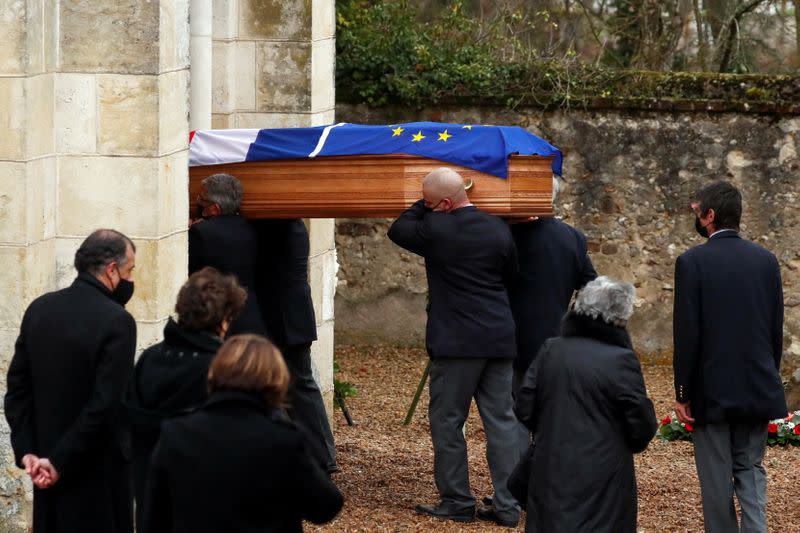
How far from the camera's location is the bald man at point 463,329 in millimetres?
7066

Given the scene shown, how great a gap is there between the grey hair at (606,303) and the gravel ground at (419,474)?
85.4 inches

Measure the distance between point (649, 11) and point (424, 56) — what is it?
3566 mm

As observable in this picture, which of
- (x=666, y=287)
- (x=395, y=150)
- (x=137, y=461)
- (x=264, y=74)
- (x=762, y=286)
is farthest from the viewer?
(x=666, y=287)

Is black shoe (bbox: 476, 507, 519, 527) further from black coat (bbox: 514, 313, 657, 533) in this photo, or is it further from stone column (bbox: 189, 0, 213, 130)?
stone column (bbox: 189, 0, 213, 130)

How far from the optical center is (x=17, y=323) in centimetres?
659

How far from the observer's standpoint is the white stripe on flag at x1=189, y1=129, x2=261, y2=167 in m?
7.43

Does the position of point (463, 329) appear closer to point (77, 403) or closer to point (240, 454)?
point (77, 403)

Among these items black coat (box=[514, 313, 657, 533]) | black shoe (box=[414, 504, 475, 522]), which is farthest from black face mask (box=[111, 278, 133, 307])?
black shoe (box=[414, 504, 475, 522])

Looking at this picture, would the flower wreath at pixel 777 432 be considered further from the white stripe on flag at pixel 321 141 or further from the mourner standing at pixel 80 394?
the mourner standing at pixel 80 394

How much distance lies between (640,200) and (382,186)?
556cm

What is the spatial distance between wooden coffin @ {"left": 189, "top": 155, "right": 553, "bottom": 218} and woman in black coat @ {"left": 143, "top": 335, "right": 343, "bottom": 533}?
3107 millimetres

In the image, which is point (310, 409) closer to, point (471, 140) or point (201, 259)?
point (201, 259)

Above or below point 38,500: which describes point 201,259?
above

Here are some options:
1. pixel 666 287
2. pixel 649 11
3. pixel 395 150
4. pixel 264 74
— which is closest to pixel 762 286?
pixel 395 150
